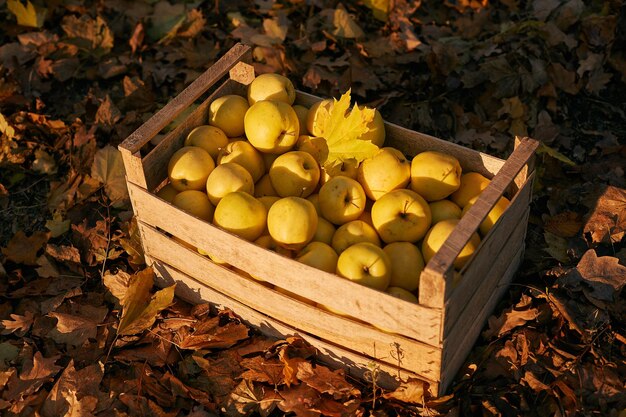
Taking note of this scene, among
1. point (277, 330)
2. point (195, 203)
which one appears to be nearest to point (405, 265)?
point (277, 330)

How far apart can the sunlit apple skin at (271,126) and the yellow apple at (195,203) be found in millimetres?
356

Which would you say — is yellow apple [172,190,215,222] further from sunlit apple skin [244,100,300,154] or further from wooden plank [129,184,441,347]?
sunlit apple skin [244,100,300,154]

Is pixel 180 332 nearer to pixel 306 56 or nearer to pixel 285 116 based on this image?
pixel 285 116

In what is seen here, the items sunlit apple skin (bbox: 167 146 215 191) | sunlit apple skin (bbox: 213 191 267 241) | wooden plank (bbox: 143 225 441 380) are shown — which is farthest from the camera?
sunlit apple skin (bbox: 167 146 215 191)

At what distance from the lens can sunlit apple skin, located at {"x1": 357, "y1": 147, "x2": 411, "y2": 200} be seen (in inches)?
119

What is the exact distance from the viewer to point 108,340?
319 cm

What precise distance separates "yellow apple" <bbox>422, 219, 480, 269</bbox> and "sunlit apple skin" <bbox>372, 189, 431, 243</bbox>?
0.18 ft

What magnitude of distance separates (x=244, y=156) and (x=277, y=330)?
0.77m

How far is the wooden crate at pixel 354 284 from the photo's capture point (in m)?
2.52

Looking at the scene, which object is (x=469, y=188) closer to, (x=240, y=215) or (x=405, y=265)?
(x=405, y=265)

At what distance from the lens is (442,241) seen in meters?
2.74

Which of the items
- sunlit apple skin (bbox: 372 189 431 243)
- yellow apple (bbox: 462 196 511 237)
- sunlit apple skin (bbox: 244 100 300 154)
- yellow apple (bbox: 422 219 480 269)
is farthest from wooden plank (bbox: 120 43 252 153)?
yellow apple (bbox: 462 196 511 237)

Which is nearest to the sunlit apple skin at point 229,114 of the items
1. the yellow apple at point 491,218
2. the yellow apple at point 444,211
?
the yellow apple at point 444,211

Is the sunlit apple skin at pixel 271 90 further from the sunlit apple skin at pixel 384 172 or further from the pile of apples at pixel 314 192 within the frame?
the sunlit apple skin at pixel 384 172
